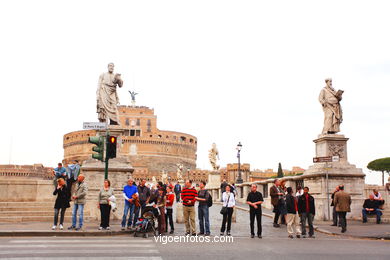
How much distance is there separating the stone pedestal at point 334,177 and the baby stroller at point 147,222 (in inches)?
264

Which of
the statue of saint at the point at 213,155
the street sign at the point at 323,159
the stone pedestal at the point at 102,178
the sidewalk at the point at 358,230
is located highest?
the statue of saint at the point at 213,155

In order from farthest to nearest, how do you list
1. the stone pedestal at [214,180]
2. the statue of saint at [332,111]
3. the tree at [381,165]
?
1. the tree at [381,165]
2. the stone pedestal at [214,180]
3. the statue of saint at [332,111]

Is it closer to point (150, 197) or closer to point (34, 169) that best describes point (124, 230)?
point (150, 197)

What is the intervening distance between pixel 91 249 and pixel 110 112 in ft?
24.5

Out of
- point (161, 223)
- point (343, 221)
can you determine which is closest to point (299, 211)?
point (343, 221)

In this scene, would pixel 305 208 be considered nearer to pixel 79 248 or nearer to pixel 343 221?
pixel 343 221

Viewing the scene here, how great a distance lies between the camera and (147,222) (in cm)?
1118

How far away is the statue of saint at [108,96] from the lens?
15.3m

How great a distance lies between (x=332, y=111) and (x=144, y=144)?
96584 millimetres

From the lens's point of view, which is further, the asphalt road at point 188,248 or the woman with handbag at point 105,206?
the woman with handbag at point 105,206

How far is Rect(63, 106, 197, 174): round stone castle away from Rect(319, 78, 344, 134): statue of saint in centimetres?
9117

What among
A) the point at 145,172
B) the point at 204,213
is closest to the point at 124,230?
the point at 204,213

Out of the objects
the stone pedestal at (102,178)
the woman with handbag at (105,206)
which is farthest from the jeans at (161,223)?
the stone pedestal at (102,178)

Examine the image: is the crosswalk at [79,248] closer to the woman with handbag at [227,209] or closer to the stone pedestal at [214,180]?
the woman with handbag at [227,209]
